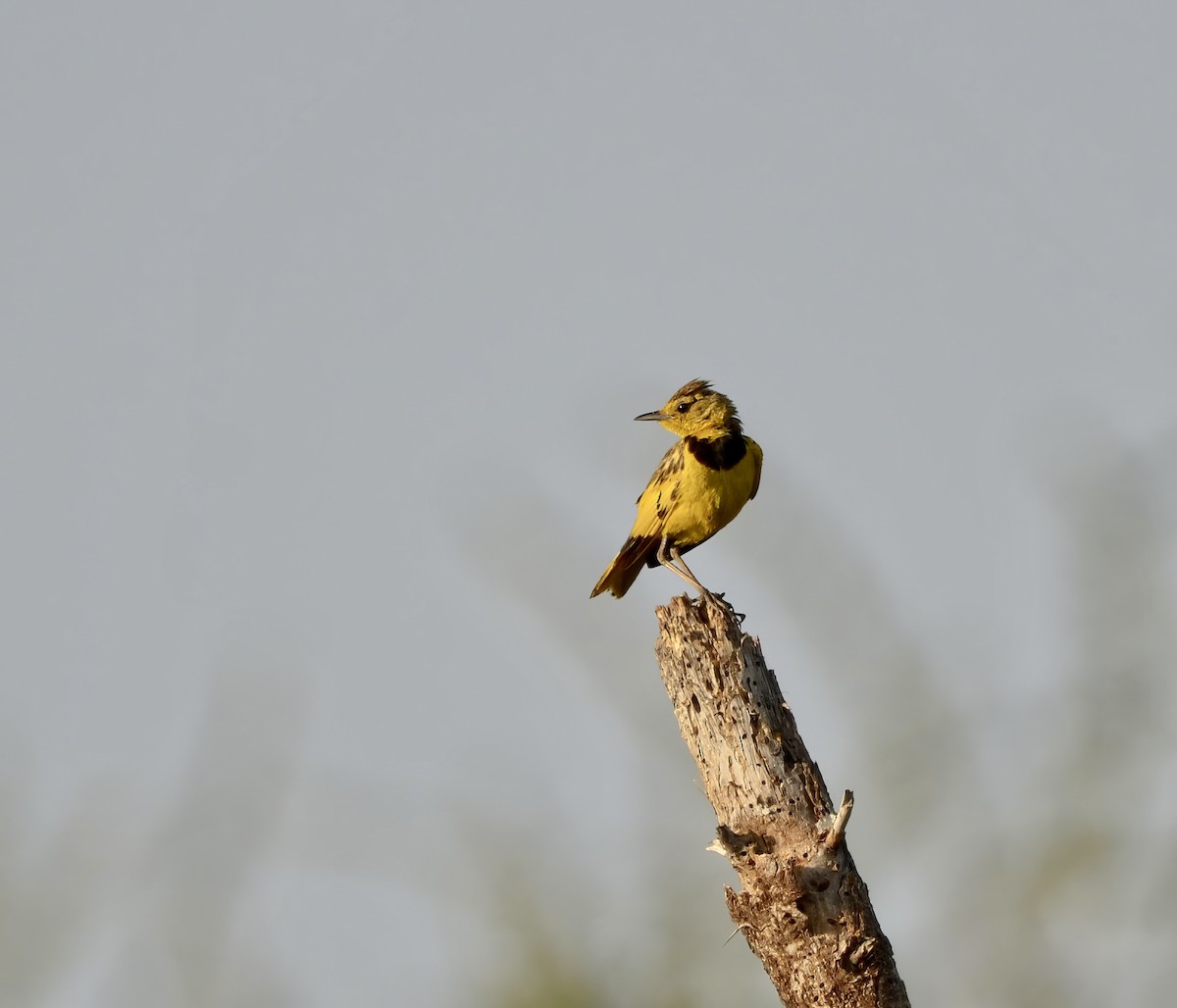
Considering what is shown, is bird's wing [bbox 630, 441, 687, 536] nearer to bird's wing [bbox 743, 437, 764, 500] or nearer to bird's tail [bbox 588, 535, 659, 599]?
bird's tail [bbox 588, 535, 659, 599]

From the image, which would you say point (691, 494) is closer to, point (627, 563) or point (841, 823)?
point (627, 563)

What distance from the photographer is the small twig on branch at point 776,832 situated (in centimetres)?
558

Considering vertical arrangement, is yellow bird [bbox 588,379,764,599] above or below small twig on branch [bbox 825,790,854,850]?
above

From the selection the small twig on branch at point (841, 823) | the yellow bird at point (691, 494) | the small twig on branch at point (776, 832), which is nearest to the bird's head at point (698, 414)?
the yellow bird at point (691, 494)

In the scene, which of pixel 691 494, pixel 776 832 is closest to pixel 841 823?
pixel 776 832

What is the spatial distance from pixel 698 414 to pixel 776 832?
3.91 m

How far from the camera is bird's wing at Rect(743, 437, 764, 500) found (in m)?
9.08

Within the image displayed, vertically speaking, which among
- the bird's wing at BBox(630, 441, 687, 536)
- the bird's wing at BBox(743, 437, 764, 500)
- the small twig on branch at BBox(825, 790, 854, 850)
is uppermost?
the bird's wing at BBox(743, 437, 764, 500)

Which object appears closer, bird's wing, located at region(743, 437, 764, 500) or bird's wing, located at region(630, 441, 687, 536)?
bird's wing, located at region(630, 441, 687, 536)

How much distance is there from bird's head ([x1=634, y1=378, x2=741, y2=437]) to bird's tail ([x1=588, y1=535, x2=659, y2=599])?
2.37ft

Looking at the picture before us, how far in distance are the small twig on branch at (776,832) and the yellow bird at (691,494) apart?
2.38 m

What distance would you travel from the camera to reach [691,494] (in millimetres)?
8750

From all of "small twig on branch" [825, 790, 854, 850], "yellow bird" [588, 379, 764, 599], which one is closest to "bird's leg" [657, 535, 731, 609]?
"yellow bird" [588, 379, 764, 599]

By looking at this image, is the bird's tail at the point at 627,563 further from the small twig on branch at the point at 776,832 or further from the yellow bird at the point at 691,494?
the small twig on branch at the point at 776,832
